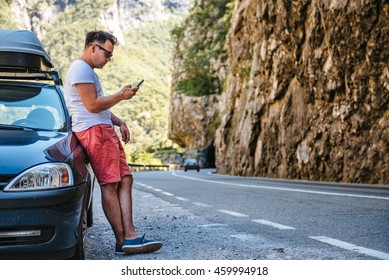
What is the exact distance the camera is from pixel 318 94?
24.0 metres

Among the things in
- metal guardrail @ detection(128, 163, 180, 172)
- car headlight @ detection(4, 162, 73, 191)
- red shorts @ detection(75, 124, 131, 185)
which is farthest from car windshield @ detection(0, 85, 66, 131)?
metal guardrail @ detection(128, 163, 180, 172)

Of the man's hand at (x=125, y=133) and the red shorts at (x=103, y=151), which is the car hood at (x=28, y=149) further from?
the man's hand at (x=125, y=133)

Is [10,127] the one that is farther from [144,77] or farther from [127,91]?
[144,77]

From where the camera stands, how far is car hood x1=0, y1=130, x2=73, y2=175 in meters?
3.78

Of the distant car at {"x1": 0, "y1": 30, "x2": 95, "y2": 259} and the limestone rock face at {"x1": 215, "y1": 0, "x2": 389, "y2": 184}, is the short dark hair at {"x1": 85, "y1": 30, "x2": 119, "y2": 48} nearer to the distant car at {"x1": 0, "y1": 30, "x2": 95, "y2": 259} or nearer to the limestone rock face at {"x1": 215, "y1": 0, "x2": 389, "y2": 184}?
the distant car at {"x1": 0, "y1": 30, "x2": 95, "y2": 259}

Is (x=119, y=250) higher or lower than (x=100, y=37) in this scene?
lower

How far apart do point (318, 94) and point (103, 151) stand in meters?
20.3

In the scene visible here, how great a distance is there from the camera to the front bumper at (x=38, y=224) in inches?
145

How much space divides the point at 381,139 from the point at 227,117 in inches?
1036

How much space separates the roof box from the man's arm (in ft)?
5.28

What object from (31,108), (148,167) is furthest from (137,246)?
(148,167)

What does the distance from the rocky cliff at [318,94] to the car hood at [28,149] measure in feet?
53.6
